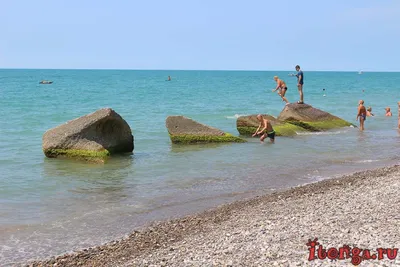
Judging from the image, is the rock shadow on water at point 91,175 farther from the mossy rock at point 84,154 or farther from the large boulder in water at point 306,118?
the large boulder in water at point 306,118

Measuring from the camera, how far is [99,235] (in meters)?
9.62

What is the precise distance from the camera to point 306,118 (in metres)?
25.9

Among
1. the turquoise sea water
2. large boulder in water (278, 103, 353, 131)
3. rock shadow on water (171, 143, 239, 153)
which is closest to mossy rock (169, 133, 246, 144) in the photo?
rock shadow on water (171, 143, 239, 153)

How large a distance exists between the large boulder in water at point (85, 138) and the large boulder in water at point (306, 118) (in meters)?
10.6

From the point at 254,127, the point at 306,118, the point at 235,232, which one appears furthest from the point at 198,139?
the point at 235,232

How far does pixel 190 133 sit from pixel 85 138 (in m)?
5.10

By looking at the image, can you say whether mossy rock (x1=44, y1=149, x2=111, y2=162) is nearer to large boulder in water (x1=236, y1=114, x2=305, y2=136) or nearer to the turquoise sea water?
the turquoise sea water

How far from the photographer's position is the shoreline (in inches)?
293

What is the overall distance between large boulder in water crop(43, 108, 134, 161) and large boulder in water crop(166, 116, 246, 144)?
3497 millimetres

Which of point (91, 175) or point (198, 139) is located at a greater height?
point (198, 139)

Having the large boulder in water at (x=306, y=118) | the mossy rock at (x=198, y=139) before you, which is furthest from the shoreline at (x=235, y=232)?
the large boulder in water at (x=306, y=118)

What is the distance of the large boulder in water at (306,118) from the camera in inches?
1000

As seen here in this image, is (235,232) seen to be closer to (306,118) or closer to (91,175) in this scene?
(91,175)

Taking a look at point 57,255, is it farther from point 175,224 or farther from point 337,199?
point 337,199
